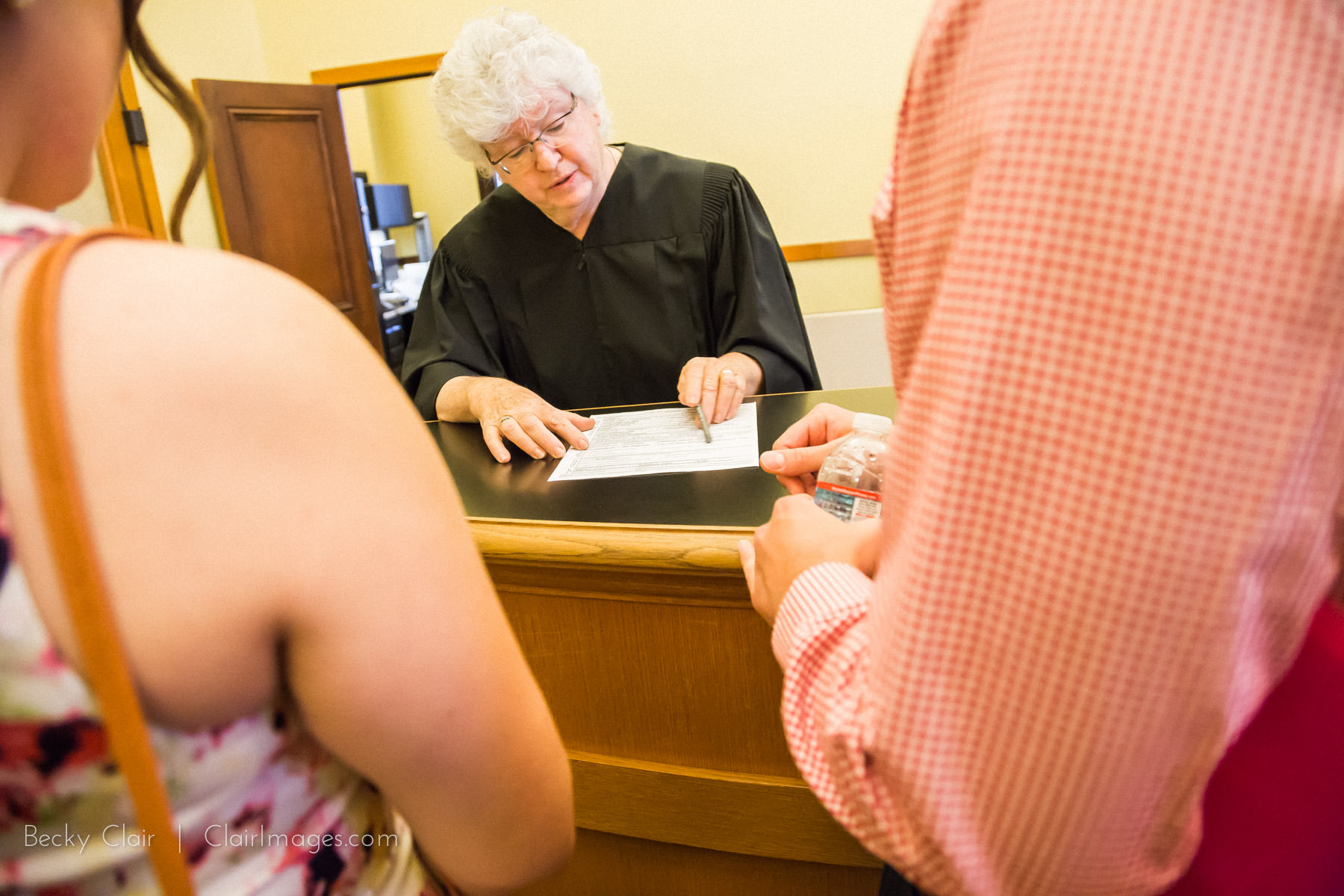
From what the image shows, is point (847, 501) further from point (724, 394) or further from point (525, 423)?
point (525, 423)

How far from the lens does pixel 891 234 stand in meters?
0.51

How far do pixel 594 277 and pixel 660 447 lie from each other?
851 mm

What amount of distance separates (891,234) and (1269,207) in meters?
0.20

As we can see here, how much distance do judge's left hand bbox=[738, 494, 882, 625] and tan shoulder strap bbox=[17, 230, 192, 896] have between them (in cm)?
47

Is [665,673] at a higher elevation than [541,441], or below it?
below

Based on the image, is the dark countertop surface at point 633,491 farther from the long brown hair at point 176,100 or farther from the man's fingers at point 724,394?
the long brown hair at point 176,100

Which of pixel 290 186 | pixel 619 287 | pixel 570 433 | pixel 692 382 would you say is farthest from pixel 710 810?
pixel 290 186

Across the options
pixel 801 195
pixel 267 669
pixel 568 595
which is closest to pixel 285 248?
pixel 801 195

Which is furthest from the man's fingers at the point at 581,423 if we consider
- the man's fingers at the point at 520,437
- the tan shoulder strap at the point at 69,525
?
the tan shoulder strap at the point at 69,525

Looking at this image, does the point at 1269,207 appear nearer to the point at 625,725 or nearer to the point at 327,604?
the point at 327,604

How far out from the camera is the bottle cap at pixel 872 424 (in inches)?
38.3

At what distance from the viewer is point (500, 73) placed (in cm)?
181

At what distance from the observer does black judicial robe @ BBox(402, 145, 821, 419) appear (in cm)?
212

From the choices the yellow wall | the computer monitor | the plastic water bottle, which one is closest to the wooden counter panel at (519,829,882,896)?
the plastic water bottle
